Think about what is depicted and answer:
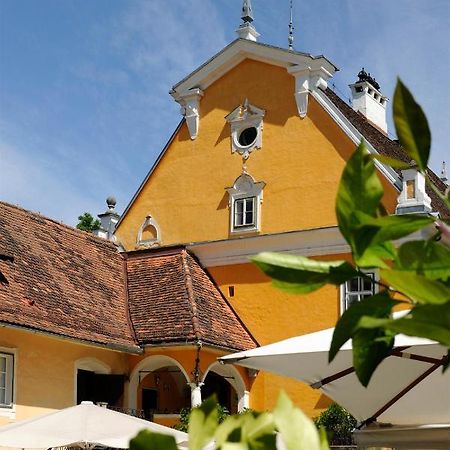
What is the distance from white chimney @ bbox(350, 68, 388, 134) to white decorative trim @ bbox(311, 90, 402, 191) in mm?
8142

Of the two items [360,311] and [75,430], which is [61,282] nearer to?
[75,430]

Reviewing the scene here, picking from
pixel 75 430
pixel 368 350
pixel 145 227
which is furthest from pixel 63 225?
pixel 368 350

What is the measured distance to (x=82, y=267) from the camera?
17688 millimetres

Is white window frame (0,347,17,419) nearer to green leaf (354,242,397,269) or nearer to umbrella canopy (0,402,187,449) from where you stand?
umbrella canopy (0,402,187,449)

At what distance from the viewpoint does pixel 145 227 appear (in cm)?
1980

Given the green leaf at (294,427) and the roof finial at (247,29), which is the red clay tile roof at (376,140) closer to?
the roof finial at (247,29)

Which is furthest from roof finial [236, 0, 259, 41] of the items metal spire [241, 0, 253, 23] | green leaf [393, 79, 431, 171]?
green leaf [393, 79, 431, 171]

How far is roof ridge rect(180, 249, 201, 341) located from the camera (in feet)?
52.0

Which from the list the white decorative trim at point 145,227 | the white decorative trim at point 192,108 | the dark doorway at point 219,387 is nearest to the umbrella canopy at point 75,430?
the dark doorway at point 219,387

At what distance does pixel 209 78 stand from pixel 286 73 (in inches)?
75.0

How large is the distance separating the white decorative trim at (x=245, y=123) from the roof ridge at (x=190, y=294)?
236 centimetres

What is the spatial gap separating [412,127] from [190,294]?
52.6 ft

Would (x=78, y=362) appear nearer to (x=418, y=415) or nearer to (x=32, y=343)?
(x=32, y=343)

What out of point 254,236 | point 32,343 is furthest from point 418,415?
point 254,236
